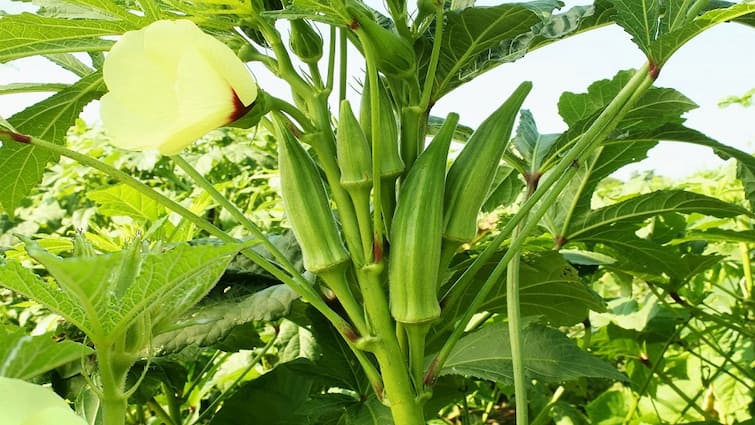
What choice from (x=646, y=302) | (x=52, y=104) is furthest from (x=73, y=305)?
(x=646, y=302)

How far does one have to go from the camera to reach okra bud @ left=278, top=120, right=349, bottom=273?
553mm

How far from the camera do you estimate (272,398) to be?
0.88 meters

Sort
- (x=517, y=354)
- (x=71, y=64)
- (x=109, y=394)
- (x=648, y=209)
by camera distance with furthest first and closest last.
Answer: (x=648, y=209) < (x=71, y=64) < (x=517, y=354) < (x=109, y=394)

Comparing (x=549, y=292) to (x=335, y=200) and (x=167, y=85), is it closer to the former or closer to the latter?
(x=335, y=200)

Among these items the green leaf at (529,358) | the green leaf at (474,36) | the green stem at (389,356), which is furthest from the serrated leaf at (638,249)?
the green stem at (389,356)

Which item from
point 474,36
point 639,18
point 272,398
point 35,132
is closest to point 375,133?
point 474,36

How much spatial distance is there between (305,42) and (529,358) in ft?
1.19

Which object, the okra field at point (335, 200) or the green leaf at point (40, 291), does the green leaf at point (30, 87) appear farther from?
the green leaf at point (40, 291)

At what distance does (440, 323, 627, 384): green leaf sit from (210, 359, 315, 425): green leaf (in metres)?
0.21

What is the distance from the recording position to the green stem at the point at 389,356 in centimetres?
54

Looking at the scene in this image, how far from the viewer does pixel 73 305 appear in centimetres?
38

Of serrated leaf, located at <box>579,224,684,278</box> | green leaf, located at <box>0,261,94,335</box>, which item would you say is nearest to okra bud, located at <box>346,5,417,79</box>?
green leaf, located at <box>0,261,94,335</box>

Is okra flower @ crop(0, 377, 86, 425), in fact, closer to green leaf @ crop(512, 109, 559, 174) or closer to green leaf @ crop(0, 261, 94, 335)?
green leaf @ crop(0, 261, 94, 335)

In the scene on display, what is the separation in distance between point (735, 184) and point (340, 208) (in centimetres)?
120
